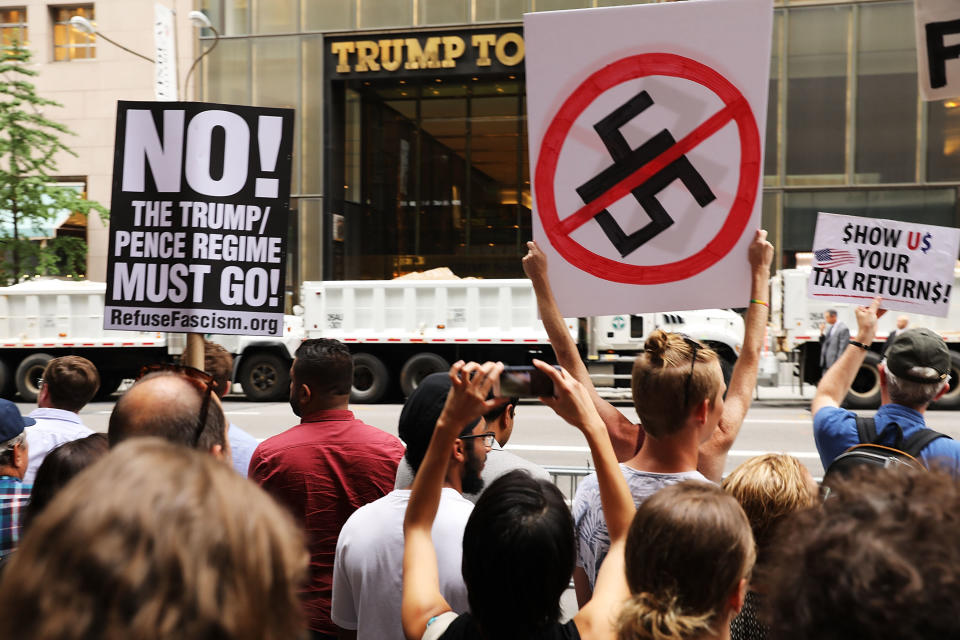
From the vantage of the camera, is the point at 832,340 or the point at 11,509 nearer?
the point at 11,509

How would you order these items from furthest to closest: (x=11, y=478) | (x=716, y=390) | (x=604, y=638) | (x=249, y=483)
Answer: (x=11, y=478)
(x=716, y=390)
(x=604, y=638)
(x=249, y=483)

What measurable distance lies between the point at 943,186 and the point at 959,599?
23.1 metres

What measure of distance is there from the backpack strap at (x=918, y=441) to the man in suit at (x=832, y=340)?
39.7 ft

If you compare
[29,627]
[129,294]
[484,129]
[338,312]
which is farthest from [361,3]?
[29,627]

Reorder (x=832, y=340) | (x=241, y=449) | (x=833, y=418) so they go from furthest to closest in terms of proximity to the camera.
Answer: (x=832, y=340) < (x=241, y=449) < (x=833, y=418)

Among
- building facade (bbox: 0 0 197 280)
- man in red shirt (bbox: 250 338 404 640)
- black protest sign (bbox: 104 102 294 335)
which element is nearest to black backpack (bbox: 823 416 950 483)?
man in red shirt (bbox: 250 338 404 640)

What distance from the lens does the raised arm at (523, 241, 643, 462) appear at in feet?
9.03

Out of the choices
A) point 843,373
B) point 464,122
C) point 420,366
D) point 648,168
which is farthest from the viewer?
point 464,122

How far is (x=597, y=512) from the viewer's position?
2.41 m

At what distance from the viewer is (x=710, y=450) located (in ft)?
8.85

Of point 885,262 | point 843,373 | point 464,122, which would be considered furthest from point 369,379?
point 843,373

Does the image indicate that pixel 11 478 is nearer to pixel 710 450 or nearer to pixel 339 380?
pixel 339 380

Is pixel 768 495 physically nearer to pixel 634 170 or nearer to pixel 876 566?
pixel 634 170

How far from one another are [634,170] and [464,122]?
24.4 meters
